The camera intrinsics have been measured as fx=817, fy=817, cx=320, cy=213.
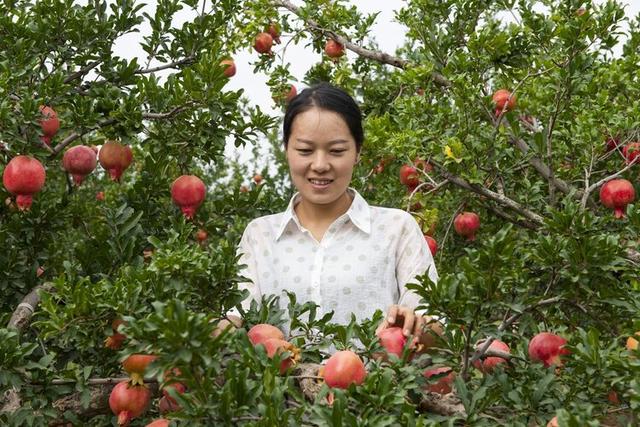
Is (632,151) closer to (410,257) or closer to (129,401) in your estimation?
(410,257)

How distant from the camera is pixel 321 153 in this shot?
8.39 ft

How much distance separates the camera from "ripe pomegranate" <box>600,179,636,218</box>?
Result: 3223mm

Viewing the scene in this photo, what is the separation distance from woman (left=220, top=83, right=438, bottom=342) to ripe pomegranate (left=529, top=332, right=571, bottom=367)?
1.89 feet

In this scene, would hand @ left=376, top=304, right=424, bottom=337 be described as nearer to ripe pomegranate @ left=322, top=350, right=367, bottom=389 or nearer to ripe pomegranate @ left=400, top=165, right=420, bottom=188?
ripe pomegranate @ left=322, top=350, right=367, bottom=389

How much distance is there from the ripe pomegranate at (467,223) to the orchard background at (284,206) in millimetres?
53

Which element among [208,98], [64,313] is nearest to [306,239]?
[208,98]

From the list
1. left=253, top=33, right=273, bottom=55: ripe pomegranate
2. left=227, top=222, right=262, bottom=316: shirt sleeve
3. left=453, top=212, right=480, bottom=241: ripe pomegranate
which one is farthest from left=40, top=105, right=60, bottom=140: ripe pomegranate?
left=453, top=212, right=480, bottom=241: ripe pomegranate

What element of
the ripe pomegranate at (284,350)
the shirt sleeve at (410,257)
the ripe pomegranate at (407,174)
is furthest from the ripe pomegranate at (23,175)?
the ripe pomegranate at (407,174)

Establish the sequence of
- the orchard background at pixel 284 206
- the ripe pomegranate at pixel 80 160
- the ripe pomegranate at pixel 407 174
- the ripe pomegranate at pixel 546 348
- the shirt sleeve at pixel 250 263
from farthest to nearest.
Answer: the ripe pomegranate at pixel 407 174, the ripe pomegranate at pixel 80 160, the shirt sleeve at pixel 250 263, the ripe pomegranate at pixel 546 348, the orchard background at pixel 284 206

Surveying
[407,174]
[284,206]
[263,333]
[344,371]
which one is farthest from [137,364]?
[407,174]

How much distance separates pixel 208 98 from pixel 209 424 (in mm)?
1280

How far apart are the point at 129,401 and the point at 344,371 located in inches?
22.1

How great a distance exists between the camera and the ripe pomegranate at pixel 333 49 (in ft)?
14.3

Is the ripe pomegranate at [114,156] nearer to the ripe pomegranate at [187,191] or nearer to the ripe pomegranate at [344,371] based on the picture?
the ripe pomegranate at [187,191]
